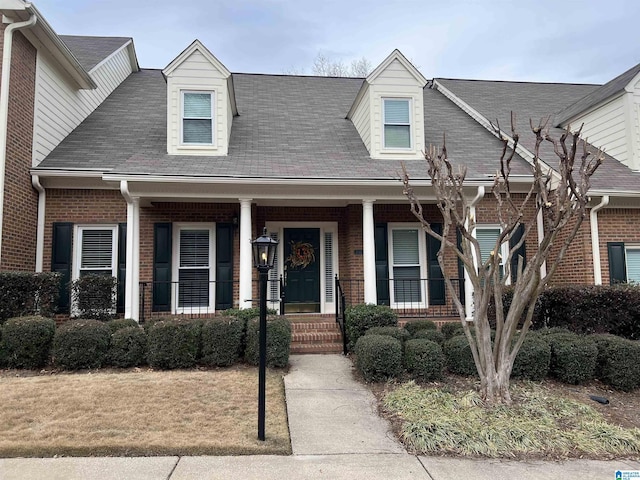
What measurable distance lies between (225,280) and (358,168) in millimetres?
3541

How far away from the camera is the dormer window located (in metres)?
8.99

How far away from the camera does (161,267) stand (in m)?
8.74

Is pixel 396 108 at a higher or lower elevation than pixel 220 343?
higher

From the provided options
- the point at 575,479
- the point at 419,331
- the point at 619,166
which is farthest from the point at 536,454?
the point at 619,166

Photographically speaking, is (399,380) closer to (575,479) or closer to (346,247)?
(575,479)

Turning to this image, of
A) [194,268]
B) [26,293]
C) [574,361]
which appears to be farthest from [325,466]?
[194,268]

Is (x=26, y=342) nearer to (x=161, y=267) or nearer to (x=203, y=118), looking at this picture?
(x=161, y=267)

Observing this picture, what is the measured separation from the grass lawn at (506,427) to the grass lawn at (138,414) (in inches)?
52.9

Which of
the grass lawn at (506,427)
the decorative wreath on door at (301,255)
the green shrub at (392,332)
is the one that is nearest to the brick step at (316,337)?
the green shrub at (392,332)

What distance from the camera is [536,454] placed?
13.2 feet

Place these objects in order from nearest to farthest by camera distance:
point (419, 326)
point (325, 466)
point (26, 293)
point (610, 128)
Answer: point (325, 466) < point (26, 293) < point (419, 326) < point (610, 128)

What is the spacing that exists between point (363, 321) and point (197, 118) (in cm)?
542

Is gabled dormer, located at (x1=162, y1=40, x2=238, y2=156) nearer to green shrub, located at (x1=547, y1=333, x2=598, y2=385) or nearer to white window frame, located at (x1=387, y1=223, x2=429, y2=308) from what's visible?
white window frame, located at (x1=387, y1=223, x2=429, y2=308)

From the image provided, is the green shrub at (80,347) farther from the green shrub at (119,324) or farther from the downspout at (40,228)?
the downspout at (40,228)
